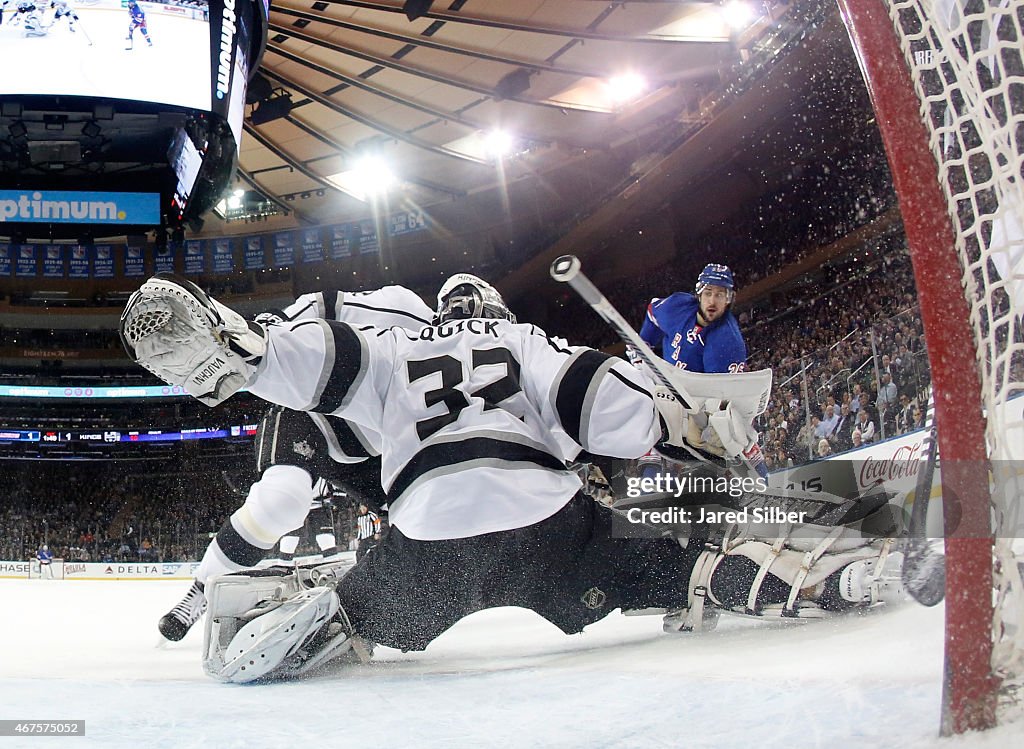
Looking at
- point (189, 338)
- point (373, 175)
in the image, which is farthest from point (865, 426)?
point (373, 175)

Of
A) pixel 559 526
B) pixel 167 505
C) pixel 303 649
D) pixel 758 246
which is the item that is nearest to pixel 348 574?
pixel 303 649

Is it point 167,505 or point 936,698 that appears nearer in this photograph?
point 936,698

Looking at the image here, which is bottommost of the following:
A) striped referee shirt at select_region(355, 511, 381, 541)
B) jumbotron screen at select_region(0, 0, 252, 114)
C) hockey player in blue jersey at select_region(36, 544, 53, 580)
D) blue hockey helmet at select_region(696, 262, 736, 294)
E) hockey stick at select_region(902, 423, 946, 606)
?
hockey player in blue jersey at select_region(36, 544, 53, 580)

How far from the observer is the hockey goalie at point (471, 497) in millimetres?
1286

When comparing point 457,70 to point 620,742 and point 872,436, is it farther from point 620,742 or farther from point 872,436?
point 620,742

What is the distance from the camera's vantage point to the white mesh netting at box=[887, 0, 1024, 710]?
829 mm

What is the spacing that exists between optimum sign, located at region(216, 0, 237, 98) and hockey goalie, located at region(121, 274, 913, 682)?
17.5ft

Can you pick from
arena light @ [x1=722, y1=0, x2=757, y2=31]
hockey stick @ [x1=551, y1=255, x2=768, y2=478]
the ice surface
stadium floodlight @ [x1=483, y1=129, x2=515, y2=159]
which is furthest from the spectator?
stadium floodlight @ [x1=483, y1=129, x2=515, y2=159]

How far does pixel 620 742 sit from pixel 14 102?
6.91 metres

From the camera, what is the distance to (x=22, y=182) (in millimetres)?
7852

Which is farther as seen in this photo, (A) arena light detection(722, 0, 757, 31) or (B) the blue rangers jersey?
(A) arena light detection(722, 0, 757, 31)

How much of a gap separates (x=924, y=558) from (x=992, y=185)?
56cm

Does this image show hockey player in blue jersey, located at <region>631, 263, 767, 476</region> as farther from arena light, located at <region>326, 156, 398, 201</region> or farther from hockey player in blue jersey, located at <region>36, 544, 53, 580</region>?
arena light, located at <region>326, 156, 398, 201</region>

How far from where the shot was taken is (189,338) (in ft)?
3.85
